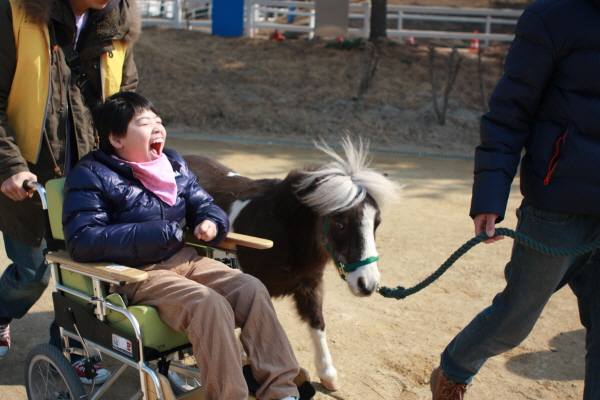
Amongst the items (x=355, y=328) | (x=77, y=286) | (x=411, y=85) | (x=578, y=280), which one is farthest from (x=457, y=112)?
(x=77, y=286)

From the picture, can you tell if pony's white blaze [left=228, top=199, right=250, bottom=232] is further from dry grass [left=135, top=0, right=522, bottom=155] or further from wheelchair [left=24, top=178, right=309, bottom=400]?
dry grass [left=135, top=0, right=522, bottom=155]

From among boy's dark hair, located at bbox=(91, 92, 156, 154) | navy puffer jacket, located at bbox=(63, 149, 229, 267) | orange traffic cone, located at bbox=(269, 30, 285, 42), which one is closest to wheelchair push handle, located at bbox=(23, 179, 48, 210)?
navy puffer jacket, located at bbox=(63, 149, 229, 267)

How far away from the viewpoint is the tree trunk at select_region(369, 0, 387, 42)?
14.1 metres

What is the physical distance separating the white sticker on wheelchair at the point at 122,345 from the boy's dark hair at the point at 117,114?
84 cm

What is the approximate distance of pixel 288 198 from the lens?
318 cm

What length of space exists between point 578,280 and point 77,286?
214cm

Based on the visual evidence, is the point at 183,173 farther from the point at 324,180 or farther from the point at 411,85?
the point at 411,85

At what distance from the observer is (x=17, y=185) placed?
244 centimetres

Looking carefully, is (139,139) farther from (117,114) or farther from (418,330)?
(418,330)

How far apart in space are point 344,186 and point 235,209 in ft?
2.71

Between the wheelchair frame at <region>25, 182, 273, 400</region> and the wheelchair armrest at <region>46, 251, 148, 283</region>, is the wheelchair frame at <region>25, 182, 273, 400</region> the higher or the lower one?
the lower one

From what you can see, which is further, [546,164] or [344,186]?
[344,186]

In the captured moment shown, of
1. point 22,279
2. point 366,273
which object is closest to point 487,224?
point 366,273

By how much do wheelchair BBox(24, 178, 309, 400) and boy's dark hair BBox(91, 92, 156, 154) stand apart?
0.30 meters
